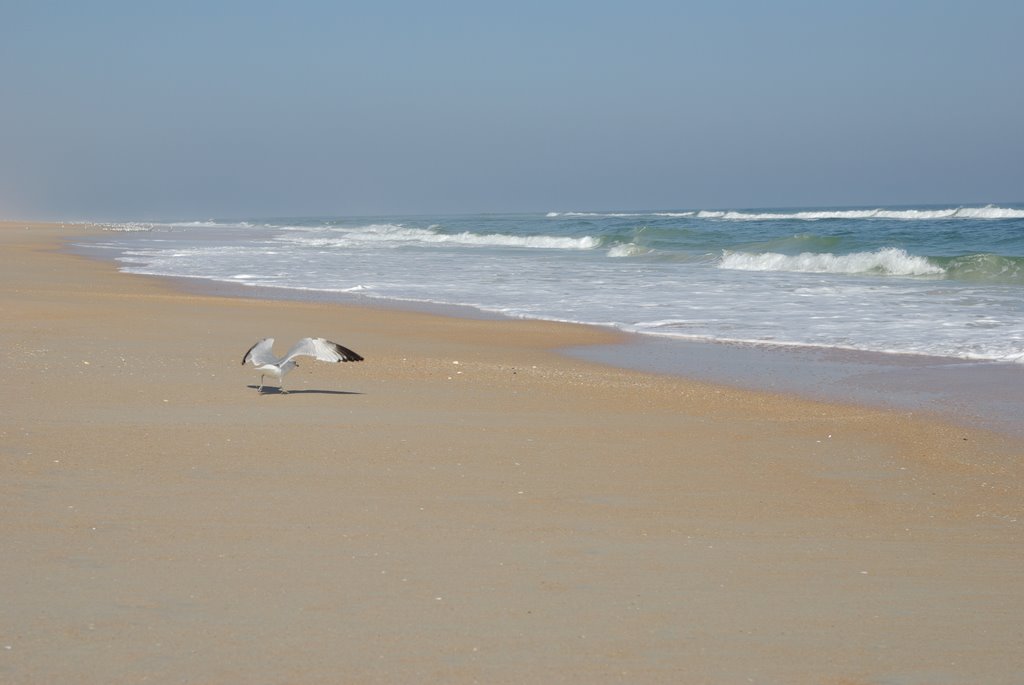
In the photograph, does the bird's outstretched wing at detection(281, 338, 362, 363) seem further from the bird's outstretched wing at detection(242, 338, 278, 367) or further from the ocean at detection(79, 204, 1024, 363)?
the ocean at detection(79, 204, 1024, 363)

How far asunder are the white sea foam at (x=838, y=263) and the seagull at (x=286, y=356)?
17.9 meters

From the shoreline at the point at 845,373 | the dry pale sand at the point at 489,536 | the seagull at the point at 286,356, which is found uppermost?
the seagull at the point at 286,356

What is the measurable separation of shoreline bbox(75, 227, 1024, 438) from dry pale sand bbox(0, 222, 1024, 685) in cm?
47

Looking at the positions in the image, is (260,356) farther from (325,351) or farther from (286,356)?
(325,351)

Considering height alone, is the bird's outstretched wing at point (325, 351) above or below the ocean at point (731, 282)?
above

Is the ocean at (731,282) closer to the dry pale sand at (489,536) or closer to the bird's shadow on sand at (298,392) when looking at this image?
the dry pale sand at (489,536)

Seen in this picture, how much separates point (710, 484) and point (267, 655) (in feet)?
7.83

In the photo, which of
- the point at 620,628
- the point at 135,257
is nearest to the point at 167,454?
the point at 620,628

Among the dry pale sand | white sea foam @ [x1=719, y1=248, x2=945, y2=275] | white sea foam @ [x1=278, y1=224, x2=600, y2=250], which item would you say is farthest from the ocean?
the dry pale sand

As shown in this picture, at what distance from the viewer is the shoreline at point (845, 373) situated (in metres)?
6.88

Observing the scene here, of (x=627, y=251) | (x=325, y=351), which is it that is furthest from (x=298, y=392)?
(x=627, y=251)

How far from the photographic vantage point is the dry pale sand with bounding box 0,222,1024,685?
2.81 m

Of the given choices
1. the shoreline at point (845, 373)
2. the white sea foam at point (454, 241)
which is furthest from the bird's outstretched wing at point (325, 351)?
the white sea foam at point (454, 241)

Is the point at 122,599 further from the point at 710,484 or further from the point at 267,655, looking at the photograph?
the point at 710,484
